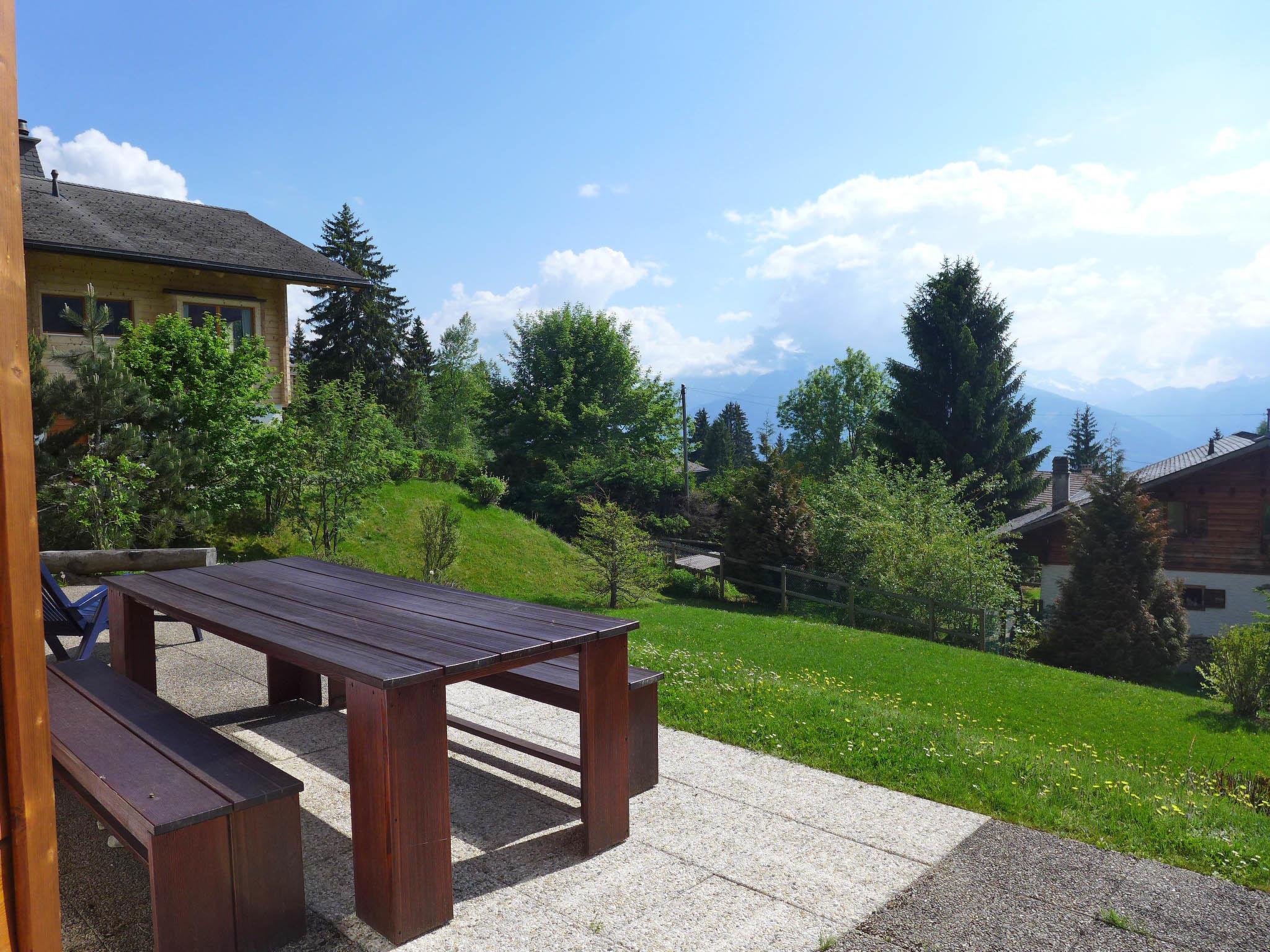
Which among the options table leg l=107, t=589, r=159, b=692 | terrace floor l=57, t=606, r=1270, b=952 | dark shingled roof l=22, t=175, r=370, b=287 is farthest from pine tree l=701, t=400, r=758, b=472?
terrace floor l=57, t=606, r=1270, b=952

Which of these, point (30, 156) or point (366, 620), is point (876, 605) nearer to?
point (366, 620)

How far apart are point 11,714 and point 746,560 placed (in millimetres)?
19332

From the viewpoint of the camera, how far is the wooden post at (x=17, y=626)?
138 cm

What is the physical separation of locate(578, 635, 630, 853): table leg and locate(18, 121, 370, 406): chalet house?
15302mm

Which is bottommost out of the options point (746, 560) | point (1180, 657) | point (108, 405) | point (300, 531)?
point (1180, 657)

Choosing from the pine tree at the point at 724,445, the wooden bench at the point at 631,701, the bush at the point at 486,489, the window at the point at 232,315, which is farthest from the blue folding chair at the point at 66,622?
the pine tree at the point at 724,445

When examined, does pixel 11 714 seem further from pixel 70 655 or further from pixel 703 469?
pixel 703 469

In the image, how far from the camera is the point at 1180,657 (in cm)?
1762

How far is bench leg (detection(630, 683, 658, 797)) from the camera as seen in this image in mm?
3986

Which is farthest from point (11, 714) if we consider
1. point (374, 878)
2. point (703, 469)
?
point (703, 469)

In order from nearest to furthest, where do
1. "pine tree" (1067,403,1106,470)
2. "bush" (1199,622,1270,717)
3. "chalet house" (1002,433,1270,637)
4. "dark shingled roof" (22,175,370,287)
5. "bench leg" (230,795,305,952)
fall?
1. "bench leg" (230,795,305,952)
2. "bush" (1199,622,1270,717)
3. "dark shingled roof" (22,175,370,287)
4. "chalet house" (1002,433,1270,637)
5. "pine tree" (1067,403,1106,470)

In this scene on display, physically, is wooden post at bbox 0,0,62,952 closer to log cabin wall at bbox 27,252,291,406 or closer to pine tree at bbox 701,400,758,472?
log cabin wall at bbox 27,252,291,406

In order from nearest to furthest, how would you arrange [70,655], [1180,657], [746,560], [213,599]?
1. [213,599]
2. [70,655]
3. [1180,657]
4. [746,560]

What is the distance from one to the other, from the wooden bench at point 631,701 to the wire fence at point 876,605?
1352cm
